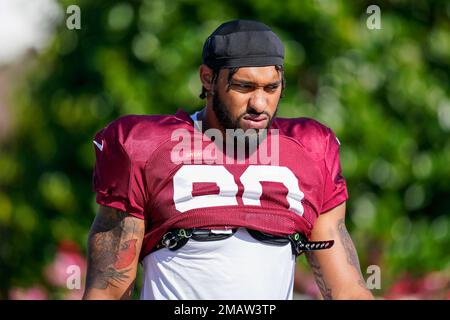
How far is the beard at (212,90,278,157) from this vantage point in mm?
4336

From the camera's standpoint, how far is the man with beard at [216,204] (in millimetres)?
4273

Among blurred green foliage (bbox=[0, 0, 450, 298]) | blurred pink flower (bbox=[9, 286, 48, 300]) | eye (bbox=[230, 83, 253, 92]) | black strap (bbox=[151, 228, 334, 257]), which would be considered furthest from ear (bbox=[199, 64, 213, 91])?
blurred pink flower (bbox=[9, 286, 48, 300])

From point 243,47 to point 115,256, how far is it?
3.04 ft

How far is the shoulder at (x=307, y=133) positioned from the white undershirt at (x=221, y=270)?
471 millimetres

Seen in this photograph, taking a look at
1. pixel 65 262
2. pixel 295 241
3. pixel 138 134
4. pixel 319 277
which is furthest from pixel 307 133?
pixel 65 262

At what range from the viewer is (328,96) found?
7387 mm

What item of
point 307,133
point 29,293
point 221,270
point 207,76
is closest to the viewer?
point 221,270

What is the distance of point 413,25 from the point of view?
25.4ft

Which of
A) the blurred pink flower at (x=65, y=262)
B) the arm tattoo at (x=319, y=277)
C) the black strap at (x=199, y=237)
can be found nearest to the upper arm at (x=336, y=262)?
the arm tattoo at (x=319, y=277)

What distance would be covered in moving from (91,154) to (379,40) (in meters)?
2.04

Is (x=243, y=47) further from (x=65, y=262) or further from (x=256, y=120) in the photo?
(x=65, y=262)

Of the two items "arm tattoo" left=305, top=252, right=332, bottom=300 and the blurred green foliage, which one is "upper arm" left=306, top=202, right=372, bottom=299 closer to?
"arm tattoo" left=305, top=252, right=332, bottom=300
